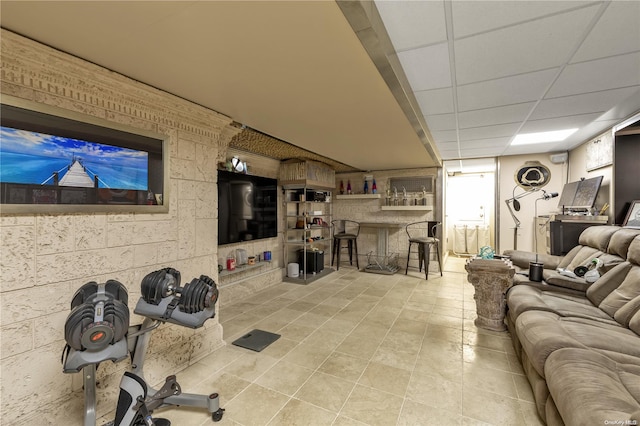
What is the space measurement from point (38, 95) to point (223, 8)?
1.18 metres

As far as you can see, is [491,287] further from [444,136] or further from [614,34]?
[614,34]

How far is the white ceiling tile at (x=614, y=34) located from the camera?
1.28m

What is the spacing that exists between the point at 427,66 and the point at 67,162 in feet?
7.51

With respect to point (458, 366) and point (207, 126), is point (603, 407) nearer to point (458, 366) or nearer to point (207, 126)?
point (458, 366)

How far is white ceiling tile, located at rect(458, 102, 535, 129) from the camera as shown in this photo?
255cm

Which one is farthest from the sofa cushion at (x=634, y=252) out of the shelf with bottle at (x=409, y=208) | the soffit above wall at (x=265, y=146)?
the soffit above wall at (x=265, y=146)

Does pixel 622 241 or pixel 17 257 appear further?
pixel 622 241

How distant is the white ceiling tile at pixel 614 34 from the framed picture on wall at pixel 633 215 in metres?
2.15

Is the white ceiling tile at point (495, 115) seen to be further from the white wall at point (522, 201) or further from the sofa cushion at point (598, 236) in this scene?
the white wall at point (522, 201)

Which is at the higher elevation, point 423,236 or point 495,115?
point 495,115

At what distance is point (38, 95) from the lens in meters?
1.43

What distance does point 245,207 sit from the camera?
4016 mm

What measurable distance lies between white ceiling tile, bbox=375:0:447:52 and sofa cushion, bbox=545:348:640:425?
182 centimetres

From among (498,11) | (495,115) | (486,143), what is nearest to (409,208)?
(486,143)
